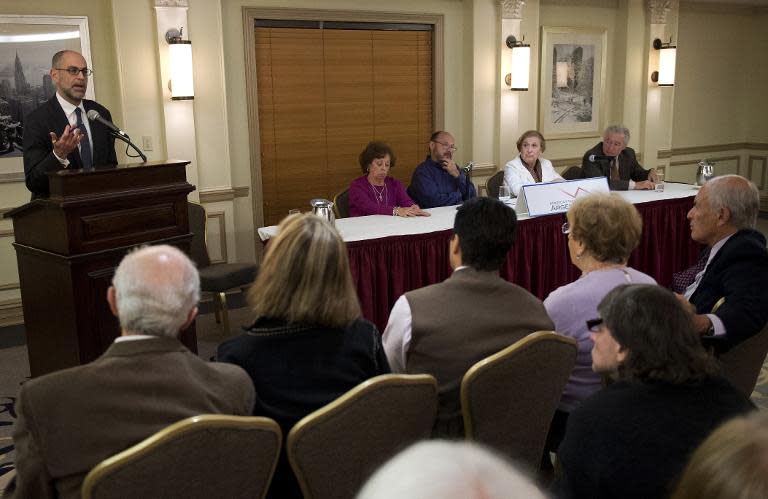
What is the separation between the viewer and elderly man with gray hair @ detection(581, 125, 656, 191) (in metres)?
5.57

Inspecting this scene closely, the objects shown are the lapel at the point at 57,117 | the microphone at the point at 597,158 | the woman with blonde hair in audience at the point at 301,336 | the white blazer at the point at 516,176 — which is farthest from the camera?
the microphone at the point at 597,158

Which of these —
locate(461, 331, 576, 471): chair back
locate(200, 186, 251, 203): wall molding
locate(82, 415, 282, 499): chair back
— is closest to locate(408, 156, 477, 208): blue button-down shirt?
locate(200, 186, 251, 203): wall molding

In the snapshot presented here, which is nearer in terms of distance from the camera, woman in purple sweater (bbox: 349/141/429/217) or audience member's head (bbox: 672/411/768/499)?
audience member's head (bbox: 672/411/768/499)

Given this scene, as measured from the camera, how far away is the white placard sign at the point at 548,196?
450 cm

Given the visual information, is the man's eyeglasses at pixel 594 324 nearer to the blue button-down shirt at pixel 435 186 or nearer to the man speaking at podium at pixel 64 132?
the man speaking at podium at pixel 64 132

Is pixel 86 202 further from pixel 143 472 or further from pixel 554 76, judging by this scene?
pixel 554 76

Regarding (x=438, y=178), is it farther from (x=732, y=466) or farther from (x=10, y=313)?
(x=732, y=466)

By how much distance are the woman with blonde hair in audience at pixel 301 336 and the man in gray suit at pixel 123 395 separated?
5.0 inches

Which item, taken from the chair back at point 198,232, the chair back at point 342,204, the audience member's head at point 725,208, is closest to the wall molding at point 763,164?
the chair back at point 342,204

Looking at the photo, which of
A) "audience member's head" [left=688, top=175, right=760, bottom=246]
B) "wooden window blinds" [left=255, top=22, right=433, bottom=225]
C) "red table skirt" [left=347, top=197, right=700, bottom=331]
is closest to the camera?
"audience member's head" [left=688, top=175, right=760, bottom=246]

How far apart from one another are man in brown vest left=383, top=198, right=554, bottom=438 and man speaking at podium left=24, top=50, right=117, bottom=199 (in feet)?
5.56

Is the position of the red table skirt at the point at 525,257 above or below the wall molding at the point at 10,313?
above

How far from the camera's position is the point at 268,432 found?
159cm

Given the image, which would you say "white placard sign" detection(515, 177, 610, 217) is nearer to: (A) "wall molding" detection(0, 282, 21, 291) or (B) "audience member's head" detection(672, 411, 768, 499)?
(A) "wall molding" detection(0, 282, 21, 291)
